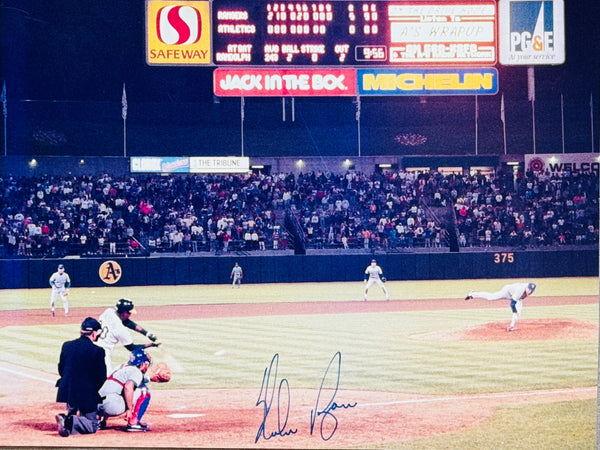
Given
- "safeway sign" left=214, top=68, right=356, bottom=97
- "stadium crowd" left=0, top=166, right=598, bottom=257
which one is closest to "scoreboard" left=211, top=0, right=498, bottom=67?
"safeway sign" left=214, top=68, right=356, bottom=97

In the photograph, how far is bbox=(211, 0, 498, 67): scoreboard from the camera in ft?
47.2

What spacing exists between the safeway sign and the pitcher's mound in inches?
203

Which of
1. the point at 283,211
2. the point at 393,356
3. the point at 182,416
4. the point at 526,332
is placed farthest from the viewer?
the point at 283,211

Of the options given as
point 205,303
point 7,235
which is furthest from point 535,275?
point 7,235

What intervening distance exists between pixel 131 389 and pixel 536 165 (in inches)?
1120

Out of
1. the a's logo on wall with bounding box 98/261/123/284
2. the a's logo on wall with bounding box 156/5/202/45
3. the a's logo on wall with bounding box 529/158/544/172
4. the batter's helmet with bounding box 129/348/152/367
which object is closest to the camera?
the batter's helmet with bounding box 129/348/152/367

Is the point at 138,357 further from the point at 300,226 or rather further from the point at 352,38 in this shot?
the point at 300,226

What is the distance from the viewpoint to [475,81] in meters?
14.5

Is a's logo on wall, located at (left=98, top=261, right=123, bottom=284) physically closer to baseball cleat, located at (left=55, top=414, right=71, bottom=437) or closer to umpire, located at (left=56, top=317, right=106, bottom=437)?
baseball cleat, located at (left=55, top=414, right=71, bottom=437)

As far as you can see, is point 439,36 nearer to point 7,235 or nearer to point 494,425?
point 494,425
